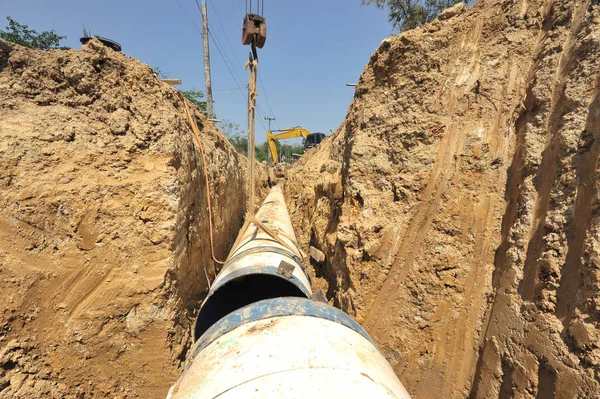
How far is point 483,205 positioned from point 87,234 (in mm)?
3529

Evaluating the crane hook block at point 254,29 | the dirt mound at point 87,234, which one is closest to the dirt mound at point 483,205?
the crane hook block at point 254,29

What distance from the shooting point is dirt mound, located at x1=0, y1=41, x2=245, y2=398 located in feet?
8.11

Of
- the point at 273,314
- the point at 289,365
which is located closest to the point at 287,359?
the point at 289,365

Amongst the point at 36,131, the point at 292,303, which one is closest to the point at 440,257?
the point at 292,303

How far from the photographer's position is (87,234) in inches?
107

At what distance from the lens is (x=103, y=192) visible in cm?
282

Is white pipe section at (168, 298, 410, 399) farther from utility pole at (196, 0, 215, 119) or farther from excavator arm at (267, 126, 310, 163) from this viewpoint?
excavator arm at (267, 126, 310, 163)

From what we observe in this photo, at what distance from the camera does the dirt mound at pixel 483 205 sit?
5.98ft

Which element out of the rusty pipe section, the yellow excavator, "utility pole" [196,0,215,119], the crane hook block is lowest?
the rusty pipe section

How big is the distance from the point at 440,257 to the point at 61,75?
4098 millimetres

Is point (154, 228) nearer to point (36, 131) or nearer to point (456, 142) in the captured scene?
point (36, 131)

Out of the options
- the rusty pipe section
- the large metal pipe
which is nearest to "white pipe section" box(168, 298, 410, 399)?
the large metal pipe

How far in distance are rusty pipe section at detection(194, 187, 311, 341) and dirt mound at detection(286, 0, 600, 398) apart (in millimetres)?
586

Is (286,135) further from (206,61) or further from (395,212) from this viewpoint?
(395,212)
